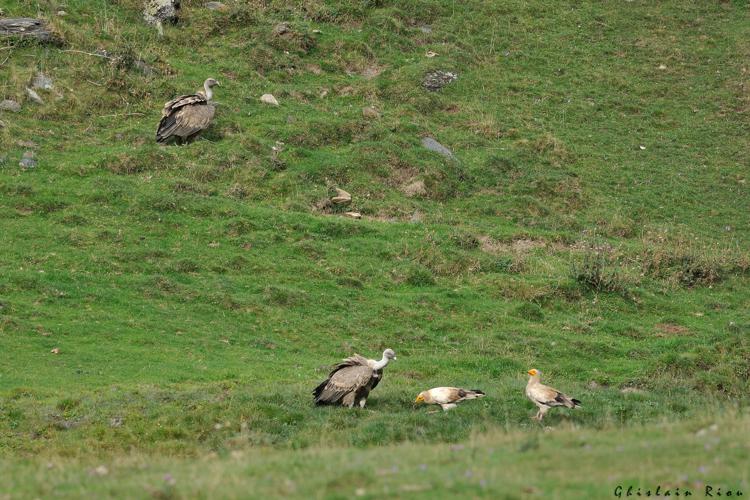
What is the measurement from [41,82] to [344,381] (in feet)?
70.1

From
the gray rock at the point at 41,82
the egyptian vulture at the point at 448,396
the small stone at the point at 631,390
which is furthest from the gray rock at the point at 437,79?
the egyptian vulture at the point at 448,396

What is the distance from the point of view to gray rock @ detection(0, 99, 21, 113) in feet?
102

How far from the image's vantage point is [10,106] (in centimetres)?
3119

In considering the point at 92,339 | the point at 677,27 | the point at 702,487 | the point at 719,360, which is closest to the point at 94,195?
the point at 92,339

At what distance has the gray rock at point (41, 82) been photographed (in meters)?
32.6

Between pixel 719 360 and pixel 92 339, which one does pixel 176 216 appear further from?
pixel 719 360

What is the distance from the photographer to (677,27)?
47250 mm

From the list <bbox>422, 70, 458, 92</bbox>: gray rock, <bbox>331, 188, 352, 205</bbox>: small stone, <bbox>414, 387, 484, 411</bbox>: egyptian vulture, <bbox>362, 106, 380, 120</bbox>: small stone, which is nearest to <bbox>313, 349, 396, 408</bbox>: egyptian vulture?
<bbox>414, 387, 484, 411</bbox>: egyptian vulture

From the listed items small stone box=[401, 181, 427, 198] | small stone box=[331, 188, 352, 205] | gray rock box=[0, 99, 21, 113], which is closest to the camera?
small stone box=[331, 188, 352, 205]

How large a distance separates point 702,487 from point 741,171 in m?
29.6

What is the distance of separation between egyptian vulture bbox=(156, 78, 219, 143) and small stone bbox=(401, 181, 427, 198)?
7.07 metres

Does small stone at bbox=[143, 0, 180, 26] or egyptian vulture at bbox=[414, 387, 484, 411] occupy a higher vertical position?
small stone at bbox=[143, 0, 180, 26]

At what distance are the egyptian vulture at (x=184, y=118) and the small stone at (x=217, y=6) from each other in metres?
10.2

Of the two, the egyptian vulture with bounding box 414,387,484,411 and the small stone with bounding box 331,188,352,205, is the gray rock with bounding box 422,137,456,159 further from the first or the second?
the egyptian vulture with bounding box 414,387,484,411
